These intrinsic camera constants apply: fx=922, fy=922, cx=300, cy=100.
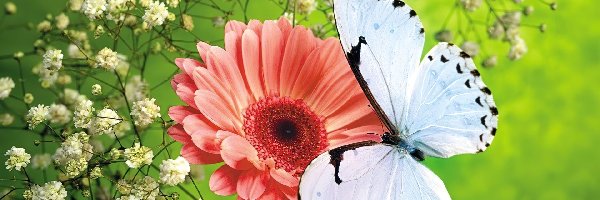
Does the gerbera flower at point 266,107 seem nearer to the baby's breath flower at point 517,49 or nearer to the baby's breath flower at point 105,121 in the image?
the baby's breath flower at point 105,121

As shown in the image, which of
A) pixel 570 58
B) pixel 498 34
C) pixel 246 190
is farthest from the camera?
pixel 570 58

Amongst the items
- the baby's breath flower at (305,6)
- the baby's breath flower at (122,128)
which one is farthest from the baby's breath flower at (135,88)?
the baby's breath flower at (305,6)

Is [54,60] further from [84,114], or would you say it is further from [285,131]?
[285,131]

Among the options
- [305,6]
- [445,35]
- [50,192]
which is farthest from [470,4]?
[50,192]

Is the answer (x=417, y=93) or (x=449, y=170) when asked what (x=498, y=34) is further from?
(x=417, y=93)

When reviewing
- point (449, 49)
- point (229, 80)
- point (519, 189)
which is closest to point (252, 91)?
point (229, 80)
